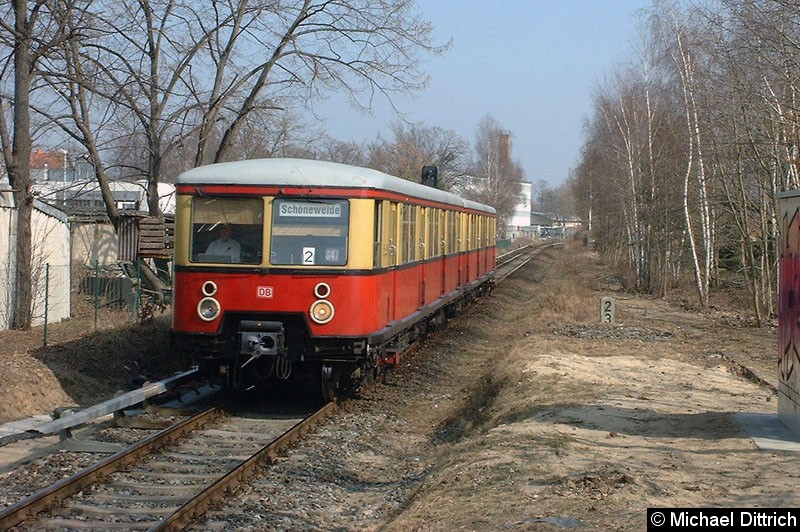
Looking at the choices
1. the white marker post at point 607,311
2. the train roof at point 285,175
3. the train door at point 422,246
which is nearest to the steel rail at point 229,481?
the train roof at point 285,175

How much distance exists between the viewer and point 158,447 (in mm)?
9383

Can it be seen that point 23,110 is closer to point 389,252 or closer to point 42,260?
point 42,260

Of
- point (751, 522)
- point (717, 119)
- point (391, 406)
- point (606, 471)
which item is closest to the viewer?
point (751, 522)

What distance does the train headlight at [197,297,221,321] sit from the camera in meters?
11.1

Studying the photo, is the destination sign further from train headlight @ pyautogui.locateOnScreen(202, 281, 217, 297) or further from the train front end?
train headlight @ pyautogui.locateOnScreen(202, 281, 217, 297)

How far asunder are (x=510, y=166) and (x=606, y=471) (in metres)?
103

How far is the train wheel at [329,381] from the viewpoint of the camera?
11.6 m

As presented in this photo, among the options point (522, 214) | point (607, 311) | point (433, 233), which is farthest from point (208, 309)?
point (522, 214)

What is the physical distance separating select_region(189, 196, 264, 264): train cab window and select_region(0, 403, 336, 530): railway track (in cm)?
179

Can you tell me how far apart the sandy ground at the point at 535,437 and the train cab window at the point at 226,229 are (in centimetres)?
229

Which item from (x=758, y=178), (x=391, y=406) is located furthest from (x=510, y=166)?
(x=391, y=406)

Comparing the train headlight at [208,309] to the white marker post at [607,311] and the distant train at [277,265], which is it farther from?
the white marker post at [607,311]

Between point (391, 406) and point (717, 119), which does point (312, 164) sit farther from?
point (717, 119)

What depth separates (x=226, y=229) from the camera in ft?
37.0
